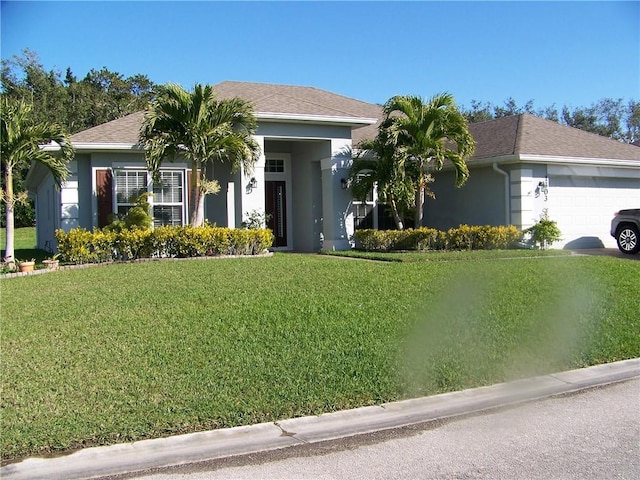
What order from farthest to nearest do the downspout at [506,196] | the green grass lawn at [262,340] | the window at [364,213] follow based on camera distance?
the window at [364,213] → the downspout at [506,196] → the green grass lawn at [262,340]

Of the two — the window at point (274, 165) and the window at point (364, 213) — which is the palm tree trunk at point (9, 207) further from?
the window at point (364, 213)

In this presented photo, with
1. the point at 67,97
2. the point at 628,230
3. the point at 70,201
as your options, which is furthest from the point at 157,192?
the point at 67,97

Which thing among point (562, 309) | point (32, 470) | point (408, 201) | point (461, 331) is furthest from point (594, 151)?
point (32, 470)

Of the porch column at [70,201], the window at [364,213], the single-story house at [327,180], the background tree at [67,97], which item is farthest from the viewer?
the background tree at [67,97]

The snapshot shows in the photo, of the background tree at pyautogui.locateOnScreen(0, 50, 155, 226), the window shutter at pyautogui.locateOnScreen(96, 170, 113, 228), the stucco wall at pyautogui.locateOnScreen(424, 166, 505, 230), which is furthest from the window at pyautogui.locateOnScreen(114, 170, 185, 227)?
the background tree at pyautogui.locateOnScreen(0, 50, 155, 226)

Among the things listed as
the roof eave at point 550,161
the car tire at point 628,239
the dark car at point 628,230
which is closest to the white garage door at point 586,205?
the roof eave at point 550,161

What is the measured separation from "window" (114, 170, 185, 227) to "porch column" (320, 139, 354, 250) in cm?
400

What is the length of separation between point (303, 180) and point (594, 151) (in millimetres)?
9149

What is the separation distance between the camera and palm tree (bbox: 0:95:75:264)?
1316cm

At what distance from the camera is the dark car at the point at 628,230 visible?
16312mm

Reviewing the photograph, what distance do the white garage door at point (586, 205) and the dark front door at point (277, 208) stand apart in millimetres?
7891

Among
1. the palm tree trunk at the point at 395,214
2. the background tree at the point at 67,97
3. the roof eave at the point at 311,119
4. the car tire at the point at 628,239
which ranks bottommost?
the car tire at the point at 628,239

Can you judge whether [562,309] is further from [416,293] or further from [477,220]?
[477,220]

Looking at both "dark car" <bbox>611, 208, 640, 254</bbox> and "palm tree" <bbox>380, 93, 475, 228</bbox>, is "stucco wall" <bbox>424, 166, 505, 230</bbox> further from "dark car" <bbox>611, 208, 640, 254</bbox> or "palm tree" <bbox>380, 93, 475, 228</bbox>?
"dark car" <bbox>611, 208, 640, 254</bbox>
